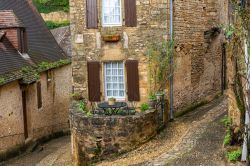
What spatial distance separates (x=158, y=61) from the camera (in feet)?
51.0

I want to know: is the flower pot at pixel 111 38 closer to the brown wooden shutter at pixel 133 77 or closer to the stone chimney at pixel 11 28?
the brown wooden shutter at pixel 133 77

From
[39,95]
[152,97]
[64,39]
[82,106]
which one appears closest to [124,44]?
[152,97]

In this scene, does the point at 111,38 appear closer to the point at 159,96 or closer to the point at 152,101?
the point at 159,96

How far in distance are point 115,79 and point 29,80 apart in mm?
5588

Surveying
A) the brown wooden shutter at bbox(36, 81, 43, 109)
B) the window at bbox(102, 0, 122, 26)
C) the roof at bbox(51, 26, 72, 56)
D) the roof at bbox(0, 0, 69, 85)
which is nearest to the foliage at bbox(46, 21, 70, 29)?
the roof at bbox(51, 26, 72, 56)

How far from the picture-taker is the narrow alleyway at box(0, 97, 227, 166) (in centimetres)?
1102

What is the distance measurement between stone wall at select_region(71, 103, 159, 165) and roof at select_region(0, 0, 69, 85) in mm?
6610

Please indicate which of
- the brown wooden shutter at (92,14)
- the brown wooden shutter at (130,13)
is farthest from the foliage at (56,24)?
the brown wooden shutter at (130,13)

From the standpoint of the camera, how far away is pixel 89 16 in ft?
51.6

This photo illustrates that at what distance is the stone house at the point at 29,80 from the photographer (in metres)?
18.6

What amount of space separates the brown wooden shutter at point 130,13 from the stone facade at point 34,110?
239 inches

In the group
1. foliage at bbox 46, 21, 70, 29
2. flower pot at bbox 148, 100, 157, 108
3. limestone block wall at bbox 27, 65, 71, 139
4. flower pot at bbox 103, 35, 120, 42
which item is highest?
foliage at bbox 46, 21, 70, 29

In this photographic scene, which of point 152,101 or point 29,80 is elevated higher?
point 29,80

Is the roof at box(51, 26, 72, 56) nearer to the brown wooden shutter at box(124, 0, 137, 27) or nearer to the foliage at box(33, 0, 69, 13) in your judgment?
the foliage at box(33, 0, 69, 13)
